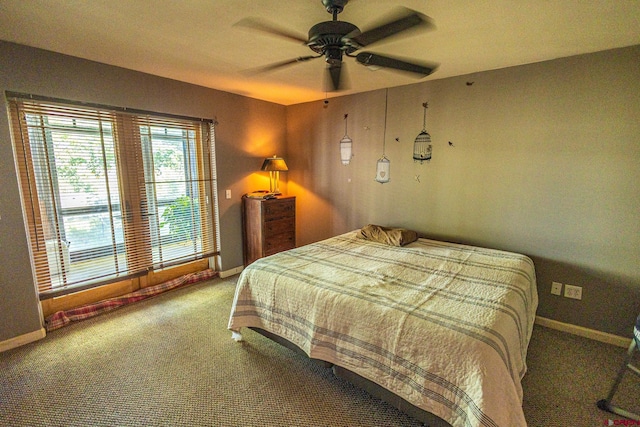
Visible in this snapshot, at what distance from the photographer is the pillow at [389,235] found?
9.87 feet

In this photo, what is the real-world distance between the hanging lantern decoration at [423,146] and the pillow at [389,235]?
86cm

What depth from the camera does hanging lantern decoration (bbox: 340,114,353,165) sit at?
3.84m

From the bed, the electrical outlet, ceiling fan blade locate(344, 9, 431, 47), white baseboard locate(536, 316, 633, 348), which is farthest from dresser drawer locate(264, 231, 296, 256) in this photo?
the electrical outlet

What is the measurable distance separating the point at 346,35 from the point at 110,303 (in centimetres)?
329

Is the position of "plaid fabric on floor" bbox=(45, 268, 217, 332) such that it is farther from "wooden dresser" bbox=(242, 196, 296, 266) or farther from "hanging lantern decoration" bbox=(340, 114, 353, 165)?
"hanging lantern decoration" bbox=(340, 114, 353, 165)

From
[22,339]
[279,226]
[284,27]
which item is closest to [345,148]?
[279,226]

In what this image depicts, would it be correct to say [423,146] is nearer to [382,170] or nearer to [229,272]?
[382,170]

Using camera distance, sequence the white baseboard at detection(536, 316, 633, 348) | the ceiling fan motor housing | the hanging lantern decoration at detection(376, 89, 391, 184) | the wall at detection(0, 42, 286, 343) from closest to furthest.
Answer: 1. the ceiling fan motor housing
2. the wall at detection(0, 42, 286, 343)
3. the white baseboard at detection(536, 316, 633, 348)
4. the hanging lantern decoration at detection(376, 89, 391, 184)

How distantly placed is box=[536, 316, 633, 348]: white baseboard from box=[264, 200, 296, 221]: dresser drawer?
303 cm

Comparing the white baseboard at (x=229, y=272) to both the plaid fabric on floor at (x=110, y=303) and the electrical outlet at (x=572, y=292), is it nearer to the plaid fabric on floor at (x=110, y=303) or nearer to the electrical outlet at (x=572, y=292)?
the plaid fabric on floor at (x=110, y=303)

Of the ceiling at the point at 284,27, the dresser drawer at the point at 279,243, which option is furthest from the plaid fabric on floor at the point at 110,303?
the ceiling at the point at 284,27

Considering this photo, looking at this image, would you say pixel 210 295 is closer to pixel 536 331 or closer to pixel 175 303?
pixel 175 303

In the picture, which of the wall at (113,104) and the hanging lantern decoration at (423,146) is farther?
the hanging lantern decoration at (423,146)

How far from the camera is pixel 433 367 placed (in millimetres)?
1457
